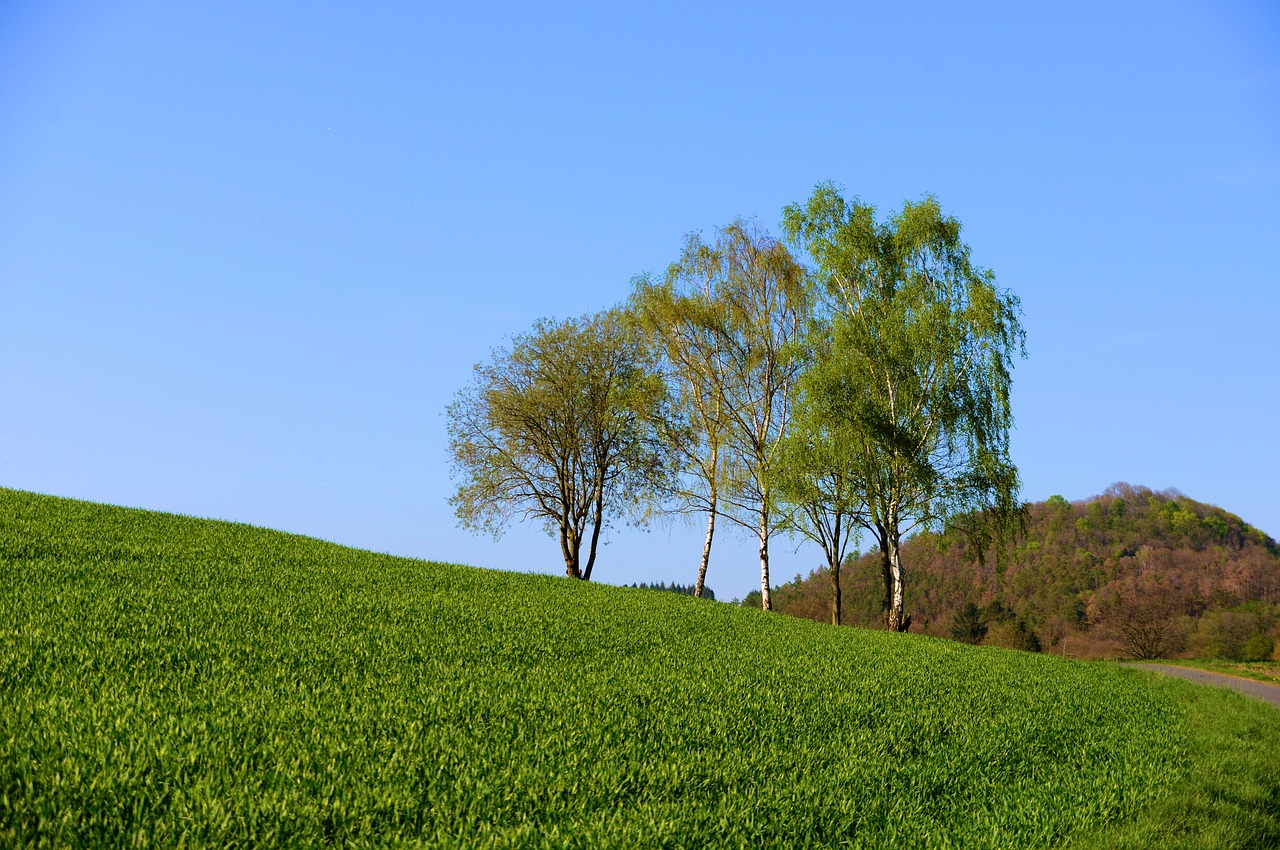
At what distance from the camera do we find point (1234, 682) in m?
25.5

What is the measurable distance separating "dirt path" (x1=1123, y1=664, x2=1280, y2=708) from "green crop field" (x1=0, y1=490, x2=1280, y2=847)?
5.16 metres

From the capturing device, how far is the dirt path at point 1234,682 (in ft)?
74.0

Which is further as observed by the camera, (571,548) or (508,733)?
(571,548)

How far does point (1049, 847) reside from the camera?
8.14m

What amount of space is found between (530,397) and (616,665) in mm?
24746

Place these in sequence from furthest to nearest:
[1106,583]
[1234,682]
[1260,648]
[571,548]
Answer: [1106,583] < [1260,648] < [571,548] < [1234,682]

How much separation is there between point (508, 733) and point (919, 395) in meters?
26.3

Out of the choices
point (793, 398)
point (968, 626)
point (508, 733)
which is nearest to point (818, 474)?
point (793, 398)

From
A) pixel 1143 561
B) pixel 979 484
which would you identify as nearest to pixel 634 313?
pixel 979 484

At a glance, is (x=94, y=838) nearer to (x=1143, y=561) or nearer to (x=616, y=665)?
(x=616, y=665)

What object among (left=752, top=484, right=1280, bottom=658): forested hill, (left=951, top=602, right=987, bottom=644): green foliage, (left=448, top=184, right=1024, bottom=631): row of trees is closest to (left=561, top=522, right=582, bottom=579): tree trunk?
(left=448, top=184, right=1024, bottom=631): row of trees

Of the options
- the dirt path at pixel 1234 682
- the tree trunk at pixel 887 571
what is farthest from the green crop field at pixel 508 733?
the tree trunk at pixel 887 571

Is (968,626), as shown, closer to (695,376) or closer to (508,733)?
(695,376)

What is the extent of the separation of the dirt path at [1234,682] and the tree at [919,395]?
719 centimetres
